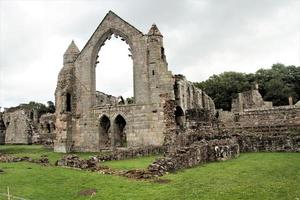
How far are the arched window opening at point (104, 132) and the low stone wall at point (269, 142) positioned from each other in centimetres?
1303

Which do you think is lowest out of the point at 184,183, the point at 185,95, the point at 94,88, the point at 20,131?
the point at 184,183

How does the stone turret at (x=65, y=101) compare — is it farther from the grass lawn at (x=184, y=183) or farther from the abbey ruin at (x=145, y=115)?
the grass lawn at (x=184, y=183)

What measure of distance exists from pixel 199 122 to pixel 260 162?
11307mm

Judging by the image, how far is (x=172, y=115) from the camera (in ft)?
96.9

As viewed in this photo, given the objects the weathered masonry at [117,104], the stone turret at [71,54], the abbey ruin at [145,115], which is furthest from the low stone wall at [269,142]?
the stone turret at [71,54]

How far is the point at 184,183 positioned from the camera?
13539 millimetres

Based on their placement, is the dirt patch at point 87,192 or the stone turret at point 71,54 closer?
the dirt patch at point 87,192

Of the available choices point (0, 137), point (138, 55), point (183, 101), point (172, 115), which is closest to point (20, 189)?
point (172, 115)

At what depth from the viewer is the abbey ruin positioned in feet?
82.8

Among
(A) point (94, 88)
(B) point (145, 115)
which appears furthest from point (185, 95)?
(A) point (94, 88)

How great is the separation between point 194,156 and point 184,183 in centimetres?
469

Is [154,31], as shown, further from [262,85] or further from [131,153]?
[262,85]

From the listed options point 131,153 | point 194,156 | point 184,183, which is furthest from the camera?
point 131,153

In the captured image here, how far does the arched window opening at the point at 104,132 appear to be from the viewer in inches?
1293
